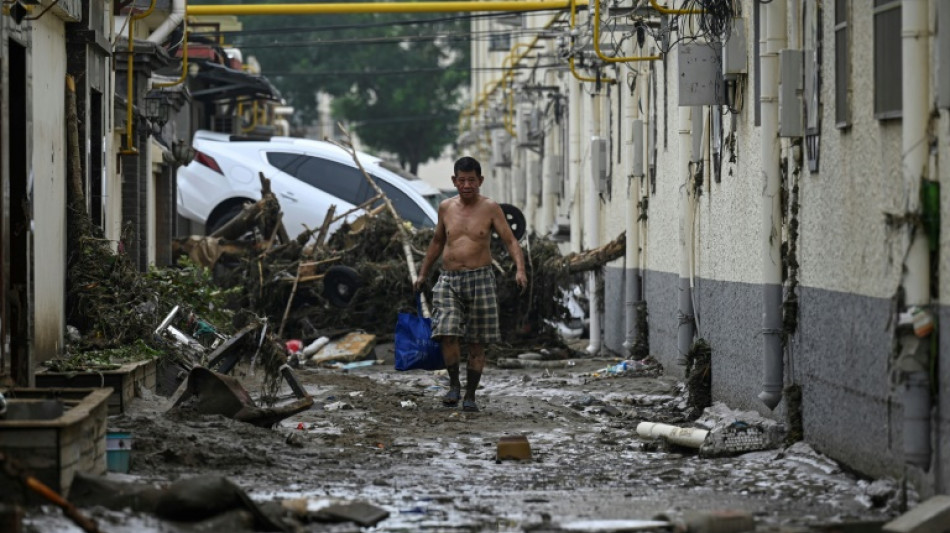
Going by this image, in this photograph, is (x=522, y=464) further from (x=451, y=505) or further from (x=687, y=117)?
(x=687, y=117)

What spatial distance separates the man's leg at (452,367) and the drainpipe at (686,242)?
2.00 meters

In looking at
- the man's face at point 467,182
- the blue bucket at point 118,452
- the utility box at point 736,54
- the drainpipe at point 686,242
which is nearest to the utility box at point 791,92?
the utility box at point 736,54

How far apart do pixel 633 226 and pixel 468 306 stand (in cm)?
483

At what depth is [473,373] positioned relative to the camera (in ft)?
42.2

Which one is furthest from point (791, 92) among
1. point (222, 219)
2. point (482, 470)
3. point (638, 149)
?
point (222, 219)

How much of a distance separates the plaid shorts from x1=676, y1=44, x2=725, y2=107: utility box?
7.32 ft

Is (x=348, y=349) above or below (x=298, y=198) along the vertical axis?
below

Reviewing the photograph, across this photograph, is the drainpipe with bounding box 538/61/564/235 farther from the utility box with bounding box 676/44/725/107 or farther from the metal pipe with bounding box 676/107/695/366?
the utility box with bounding box 676/44/725/107

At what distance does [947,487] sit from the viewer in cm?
696

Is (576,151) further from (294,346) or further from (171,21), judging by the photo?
(171,21)

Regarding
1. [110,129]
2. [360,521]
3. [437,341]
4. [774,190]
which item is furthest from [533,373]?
[360,521]

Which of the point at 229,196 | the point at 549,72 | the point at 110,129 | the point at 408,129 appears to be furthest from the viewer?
the point at 408,129

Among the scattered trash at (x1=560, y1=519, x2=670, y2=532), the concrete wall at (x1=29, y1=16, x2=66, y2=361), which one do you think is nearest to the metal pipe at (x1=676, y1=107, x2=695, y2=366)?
the concrete wall at (x1=29, y1=16, x2=66, y2=361)

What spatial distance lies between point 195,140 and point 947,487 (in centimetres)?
2061
